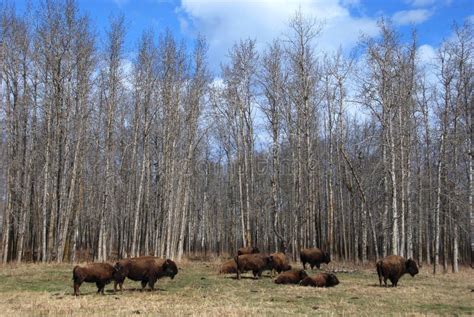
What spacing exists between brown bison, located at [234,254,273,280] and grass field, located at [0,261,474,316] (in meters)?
0.52

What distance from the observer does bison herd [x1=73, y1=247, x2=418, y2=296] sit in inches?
542

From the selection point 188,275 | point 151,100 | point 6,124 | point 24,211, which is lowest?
point 188,275

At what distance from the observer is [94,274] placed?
13672 mm

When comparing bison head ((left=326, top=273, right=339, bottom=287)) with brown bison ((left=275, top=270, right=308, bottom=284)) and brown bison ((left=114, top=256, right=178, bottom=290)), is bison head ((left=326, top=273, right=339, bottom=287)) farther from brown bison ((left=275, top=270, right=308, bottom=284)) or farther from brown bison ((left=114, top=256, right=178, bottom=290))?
brown bison ((left=114, top=256, right=178, bottom=290))

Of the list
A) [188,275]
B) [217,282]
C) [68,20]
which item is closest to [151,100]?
[68,20]

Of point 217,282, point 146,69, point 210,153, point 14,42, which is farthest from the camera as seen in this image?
point 210,153

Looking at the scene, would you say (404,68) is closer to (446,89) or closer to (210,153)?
(446,89)

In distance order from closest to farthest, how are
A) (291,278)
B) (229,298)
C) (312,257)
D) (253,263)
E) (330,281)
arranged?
(229,298), (330,281), (291,278), (253,263), (312,257)

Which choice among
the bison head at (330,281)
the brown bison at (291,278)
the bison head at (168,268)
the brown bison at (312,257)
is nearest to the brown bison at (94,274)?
the bison head at (168,268)

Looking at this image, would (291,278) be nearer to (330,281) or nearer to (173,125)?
(330,281)

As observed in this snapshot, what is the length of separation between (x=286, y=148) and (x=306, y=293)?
28313 millimetres

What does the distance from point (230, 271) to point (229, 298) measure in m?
8.34

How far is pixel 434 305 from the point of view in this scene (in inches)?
476

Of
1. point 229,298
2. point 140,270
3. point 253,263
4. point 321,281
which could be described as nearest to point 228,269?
point 253,263
